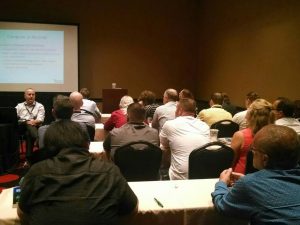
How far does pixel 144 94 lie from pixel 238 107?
2967mm

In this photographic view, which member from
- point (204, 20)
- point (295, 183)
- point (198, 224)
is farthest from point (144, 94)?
point (204, 20)

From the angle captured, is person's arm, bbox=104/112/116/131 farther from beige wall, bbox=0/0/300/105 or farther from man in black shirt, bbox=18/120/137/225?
beige wall, bbox=0/0/300/105

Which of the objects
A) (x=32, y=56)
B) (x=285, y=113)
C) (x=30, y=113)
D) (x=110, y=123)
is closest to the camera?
(x=285, y=113)

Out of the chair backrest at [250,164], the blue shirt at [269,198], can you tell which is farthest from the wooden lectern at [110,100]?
the blue shirt at [269,198]

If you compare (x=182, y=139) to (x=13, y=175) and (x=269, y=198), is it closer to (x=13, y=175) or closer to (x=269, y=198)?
(x=269, y=198)

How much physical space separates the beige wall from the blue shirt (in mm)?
5785

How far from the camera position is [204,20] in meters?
9.43

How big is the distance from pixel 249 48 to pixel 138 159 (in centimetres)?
525

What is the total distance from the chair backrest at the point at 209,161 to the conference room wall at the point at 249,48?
358 centimetres

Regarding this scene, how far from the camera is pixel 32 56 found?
8445mm

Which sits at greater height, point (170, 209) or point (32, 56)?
point (32, 56)

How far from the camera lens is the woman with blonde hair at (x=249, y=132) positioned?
9.24ft

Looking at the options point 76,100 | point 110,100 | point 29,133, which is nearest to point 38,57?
point 110,100

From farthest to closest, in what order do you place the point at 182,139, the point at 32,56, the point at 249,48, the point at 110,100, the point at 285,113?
1. the point at 32,56
2. the point at 110,100
3. the point at 249,48
4. the point at 285,113
5. the point at 182,139
